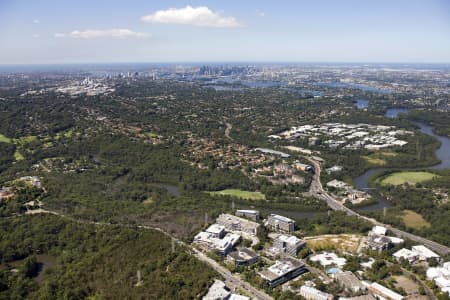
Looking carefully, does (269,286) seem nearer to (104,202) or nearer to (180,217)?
(180,217)

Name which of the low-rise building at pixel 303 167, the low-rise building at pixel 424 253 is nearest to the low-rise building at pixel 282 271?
the low-rise building at pixel 424 253

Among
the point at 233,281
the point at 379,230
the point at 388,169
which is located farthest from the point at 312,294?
the point at 388,169

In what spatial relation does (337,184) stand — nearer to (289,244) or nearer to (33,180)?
(289,244)

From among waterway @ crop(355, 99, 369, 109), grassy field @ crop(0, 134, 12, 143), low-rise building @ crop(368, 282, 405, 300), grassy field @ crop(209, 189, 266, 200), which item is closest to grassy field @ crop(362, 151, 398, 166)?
grassy field @ crop(209, 189, 266, 200)

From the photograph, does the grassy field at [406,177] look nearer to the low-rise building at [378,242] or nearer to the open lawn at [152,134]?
the low-rise building at [378,242]

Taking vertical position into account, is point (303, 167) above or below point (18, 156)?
below

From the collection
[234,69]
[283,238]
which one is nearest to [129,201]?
[283,238]

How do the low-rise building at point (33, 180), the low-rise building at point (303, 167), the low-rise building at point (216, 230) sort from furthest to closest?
the low-rise building at point (303, 167), the low-rise building at point (33, 180), the low-rise building at point (216, 230)
